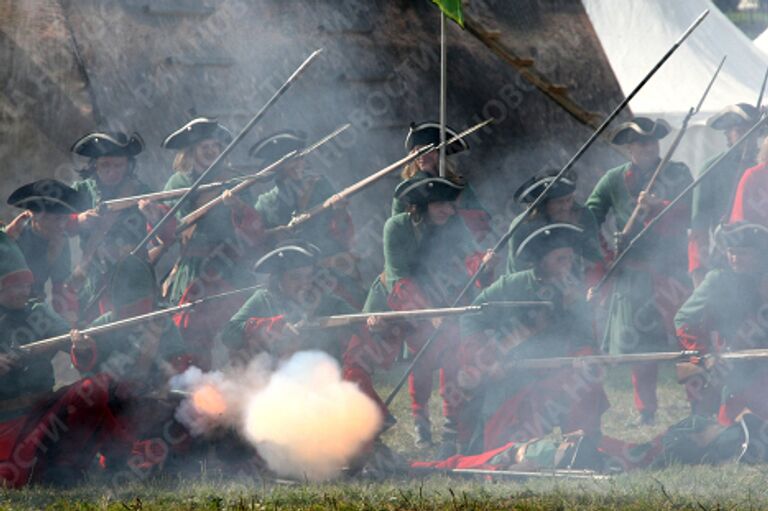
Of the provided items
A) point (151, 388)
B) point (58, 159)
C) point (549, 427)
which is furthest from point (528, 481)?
point (58, 159)

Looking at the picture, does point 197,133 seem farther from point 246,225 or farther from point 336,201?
point 336,201

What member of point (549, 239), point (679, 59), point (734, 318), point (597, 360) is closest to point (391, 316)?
point (549, 239)

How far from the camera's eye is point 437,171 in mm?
11750

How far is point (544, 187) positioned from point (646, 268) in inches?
56.1

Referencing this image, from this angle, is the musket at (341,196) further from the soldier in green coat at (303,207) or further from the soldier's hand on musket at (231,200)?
the soldier's hand on musket at (231,200)

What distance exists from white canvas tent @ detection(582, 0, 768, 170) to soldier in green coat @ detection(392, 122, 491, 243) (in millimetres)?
3979

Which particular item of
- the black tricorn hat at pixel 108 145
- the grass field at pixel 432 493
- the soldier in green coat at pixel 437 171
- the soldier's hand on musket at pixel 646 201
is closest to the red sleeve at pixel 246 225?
the black tricorn hat at pixel 108 145

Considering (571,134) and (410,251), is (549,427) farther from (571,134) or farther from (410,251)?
(571,134)

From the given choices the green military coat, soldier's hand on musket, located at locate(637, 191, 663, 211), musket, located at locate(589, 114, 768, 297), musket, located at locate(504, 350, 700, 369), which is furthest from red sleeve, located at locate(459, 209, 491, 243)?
musket, located at locate(504, 350, 700, 369)

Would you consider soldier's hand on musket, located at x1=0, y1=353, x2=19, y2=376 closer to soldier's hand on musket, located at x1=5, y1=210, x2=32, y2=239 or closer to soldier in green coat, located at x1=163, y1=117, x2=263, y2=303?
soldier's hand on musket, located at x1=5, y1=210, x2=32, y2=239

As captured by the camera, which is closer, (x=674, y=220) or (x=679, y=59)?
(x=674, y=220)

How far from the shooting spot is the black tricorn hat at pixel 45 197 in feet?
36.4

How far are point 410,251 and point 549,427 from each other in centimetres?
170

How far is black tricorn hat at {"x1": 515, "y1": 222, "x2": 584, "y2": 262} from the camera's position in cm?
1045
